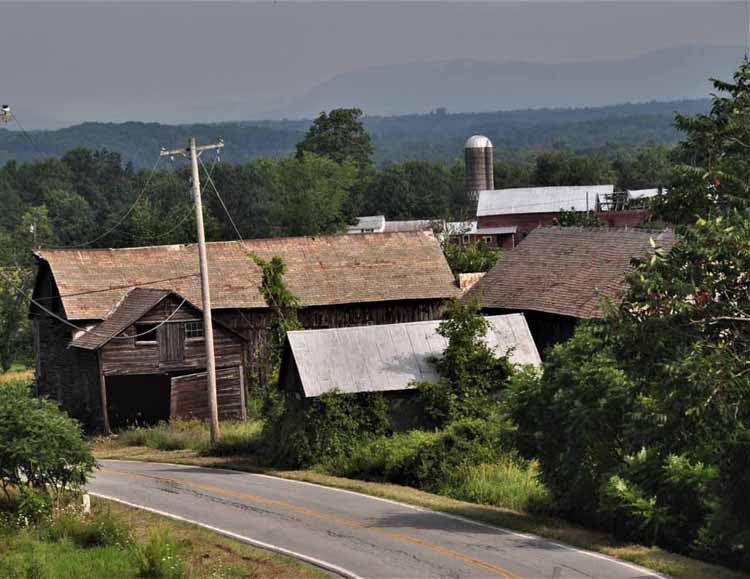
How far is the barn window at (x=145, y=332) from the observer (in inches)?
1860

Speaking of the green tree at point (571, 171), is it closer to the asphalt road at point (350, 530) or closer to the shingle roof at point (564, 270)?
the shingle roof at point (564, 270)

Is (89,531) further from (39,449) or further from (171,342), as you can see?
(171,342)

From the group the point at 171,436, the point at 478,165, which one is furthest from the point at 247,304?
the point at 478,165

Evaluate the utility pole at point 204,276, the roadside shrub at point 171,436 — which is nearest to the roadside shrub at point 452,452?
the utility pole at point 204,276

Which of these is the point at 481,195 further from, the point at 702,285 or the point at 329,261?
the point at 702,285

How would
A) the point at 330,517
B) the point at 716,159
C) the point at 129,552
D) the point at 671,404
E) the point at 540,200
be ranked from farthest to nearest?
A: the point at 540,200, the point at 330,517, the point at 716,159, the point at 129,552, the point at 671,404

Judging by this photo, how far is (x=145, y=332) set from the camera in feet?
155

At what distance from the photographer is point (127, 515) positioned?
27641 mm


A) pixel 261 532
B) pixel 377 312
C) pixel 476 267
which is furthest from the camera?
pixel 476 267

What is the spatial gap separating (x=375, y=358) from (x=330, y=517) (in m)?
9.48

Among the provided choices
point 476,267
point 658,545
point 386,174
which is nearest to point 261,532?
point 658,545

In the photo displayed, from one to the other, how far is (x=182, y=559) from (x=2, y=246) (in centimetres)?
7842

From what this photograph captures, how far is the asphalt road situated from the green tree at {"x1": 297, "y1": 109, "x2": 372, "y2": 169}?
127634mm

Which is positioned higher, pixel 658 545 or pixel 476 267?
pixel 476 267
